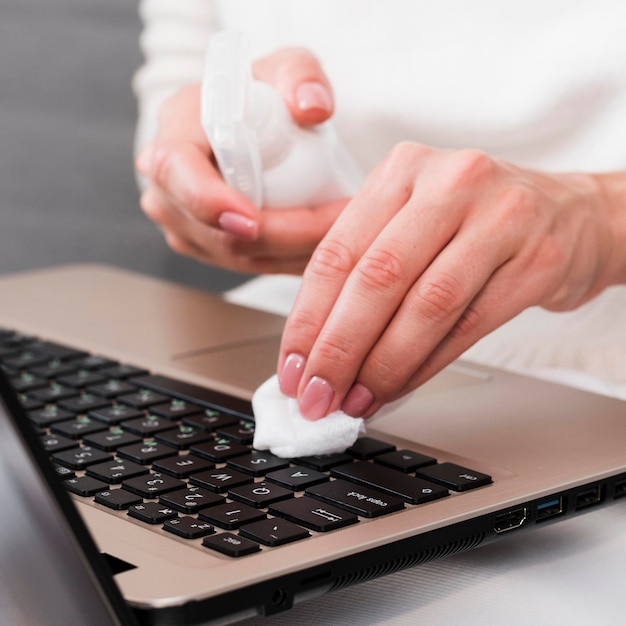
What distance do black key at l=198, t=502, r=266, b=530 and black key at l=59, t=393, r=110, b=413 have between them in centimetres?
14

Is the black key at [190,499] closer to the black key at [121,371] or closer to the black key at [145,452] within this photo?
the black key at [145,452]

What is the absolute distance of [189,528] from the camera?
13.1 inches

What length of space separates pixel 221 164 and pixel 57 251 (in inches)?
31.4

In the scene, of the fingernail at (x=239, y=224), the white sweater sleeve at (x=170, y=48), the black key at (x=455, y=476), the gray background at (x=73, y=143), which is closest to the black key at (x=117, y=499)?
the black key at (x=455, y=476)

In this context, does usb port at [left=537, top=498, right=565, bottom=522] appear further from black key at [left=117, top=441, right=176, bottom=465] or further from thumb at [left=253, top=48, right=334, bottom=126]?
thumb at [left=253, top=48, right=334, bottom=126]

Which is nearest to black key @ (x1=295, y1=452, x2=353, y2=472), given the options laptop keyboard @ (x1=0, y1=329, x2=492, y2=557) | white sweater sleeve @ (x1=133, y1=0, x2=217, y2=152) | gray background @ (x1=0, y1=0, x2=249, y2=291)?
laptop keyboard @ (x1=0, y1=329, x2=492, y2=557)

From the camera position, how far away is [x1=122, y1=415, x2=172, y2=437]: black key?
0.44 m

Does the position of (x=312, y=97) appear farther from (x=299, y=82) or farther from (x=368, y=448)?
(x=368, y=448)

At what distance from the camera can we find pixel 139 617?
29cm

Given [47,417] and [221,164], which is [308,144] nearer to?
[221,164]

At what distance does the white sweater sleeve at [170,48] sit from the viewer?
3.02 feet

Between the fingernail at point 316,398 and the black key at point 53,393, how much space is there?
0.47 ft

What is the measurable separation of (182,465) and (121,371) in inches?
6.1

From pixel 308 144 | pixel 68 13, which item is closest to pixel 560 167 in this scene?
→ pixel 308 144
